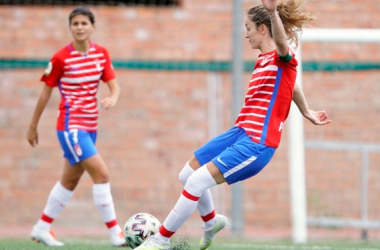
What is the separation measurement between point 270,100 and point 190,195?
76 centimetres

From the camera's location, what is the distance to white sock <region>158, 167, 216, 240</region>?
511cm

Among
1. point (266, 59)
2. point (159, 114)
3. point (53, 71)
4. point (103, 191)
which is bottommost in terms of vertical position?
point (103, 191)

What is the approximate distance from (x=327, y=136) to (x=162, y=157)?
80.2 inches

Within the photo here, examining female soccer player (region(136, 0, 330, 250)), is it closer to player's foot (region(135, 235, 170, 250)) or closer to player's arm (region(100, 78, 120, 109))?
player's foot (region(135, 235, 170, 250))

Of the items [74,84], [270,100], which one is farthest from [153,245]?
[74,84]

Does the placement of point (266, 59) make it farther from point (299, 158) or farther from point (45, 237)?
point (299, 158)

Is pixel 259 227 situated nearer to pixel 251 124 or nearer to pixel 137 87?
pixel 137 87

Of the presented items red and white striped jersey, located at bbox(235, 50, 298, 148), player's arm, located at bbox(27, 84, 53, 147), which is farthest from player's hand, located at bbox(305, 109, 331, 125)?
player's arm, located at bbox(27, 84, 53, 147)

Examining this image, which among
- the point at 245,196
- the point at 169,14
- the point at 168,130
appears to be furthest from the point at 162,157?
the point at 169,14

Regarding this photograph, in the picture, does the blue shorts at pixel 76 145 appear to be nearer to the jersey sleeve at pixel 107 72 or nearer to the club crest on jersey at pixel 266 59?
the jersey sleeve at pixel 107 72

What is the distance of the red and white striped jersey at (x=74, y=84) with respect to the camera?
648cm

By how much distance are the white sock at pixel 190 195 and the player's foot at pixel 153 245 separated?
96 millimetres

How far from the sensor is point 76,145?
6.38 meters

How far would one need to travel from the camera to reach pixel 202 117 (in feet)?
34.4
